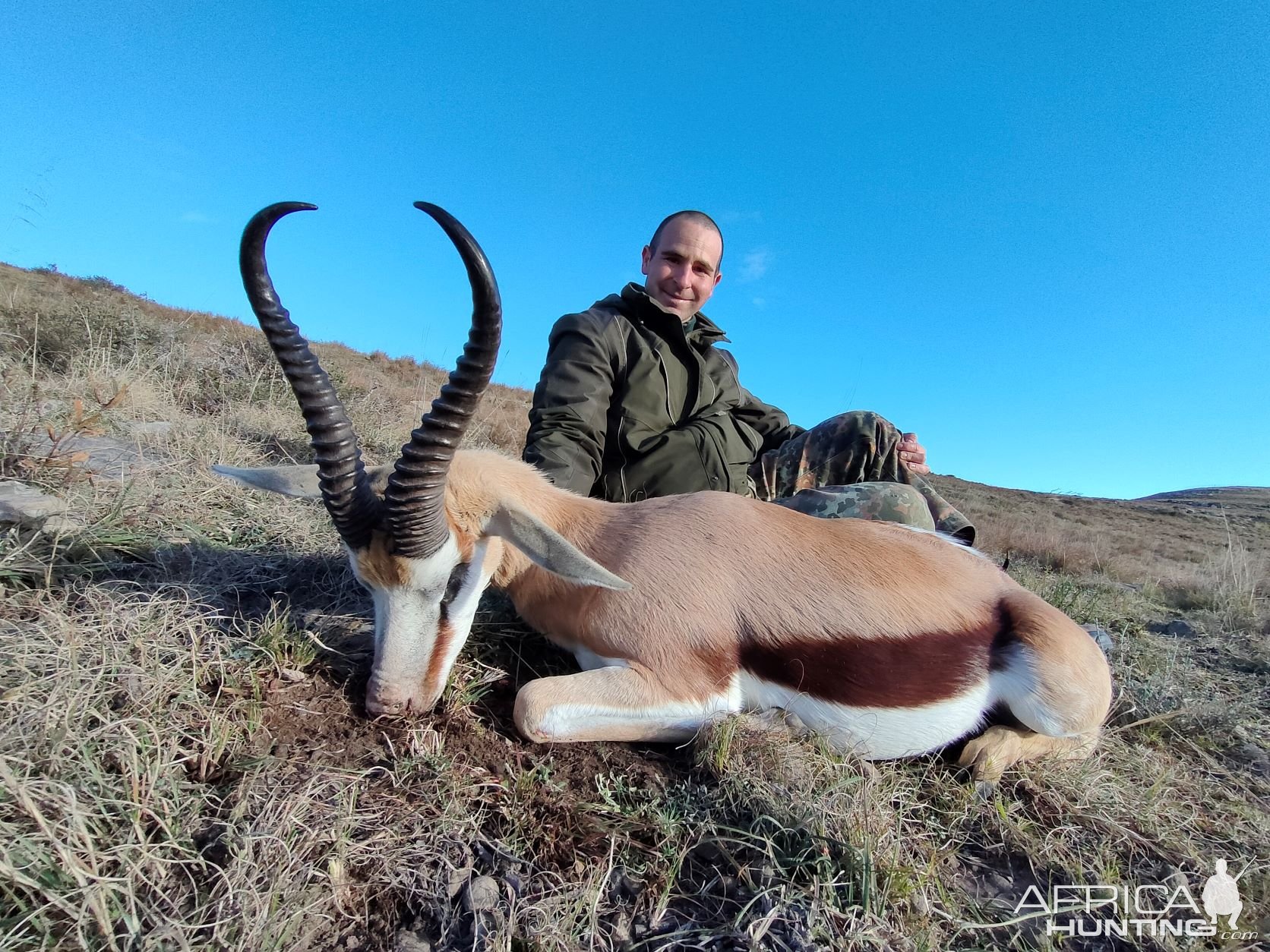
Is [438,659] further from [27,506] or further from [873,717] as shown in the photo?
[27,506]

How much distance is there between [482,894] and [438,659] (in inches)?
39.5

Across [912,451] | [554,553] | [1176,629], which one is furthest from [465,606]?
[1176,629]

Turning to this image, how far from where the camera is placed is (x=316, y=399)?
2326 millimetres

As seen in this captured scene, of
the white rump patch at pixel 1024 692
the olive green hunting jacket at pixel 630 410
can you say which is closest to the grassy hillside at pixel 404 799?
the white rump patch at pixel 1024 692

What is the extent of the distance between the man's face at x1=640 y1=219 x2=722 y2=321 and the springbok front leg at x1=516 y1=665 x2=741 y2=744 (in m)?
3.46

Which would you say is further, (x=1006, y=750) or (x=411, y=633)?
(x=1006, y=750)

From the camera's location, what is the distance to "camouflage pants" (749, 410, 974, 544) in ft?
14.5

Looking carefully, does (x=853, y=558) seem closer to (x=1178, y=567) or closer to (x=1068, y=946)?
(x=1068, y=946)

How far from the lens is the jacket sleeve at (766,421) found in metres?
6.26

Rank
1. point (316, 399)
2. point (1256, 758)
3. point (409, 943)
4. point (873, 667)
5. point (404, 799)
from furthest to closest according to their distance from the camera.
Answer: point (1256, 758), point (873, 667), point (316, 399), point (404, 799), point (409, 943)

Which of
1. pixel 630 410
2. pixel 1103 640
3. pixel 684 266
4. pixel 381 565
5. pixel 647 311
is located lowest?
pixel 381 565

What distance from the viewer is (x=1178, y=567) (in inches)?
516

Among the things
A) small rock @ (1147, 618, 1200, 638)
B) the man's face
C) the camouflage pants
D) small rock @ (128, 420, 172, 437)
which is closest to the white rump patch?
the camouflage pants

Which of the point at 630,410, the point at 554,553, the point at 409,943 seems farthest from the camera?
the point at 630,410
